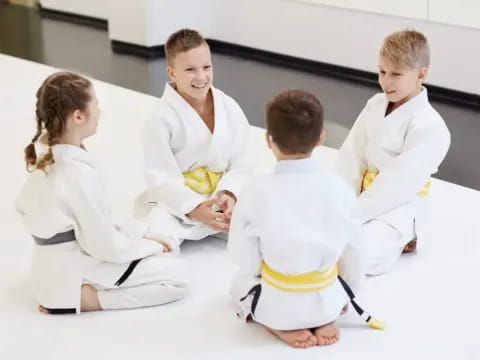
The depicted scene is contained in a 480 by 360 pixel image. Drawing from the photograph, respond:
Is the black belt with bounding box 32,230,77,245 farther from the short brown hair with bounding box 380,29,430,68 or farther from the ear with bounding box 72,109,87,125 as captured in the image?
the short brown hair with bounding box 380,29,430,68

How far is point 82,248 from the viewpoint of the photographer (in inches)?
94.3

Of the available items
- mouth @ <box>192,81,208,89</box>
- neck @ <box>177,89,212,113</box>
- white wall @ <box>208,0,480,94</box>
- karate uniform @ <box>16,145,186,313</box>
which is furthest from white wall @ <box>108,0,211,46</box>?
karate uniform @ <box>16,145,186,313</box>

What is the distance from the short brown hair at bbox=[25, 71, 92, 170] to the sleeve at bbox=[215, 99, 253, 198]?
2.20ft

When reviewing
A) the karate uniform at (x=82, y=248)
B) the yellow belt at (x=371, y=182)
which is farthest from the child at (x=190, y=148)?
the yellow belt at (x=371, y=182)

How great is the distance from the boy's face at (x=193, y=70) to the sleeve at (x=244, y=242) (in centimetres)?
67

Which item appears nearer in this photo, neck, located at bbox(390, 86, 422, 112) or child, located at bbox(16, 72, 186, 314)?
child, located at bbox(16, 72, 186, 314)

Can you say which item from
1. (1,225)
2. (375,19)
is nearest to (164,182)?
(1,225)

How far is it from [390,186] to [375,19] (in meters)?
2.35

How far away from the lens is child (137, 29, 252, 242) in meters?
2.76

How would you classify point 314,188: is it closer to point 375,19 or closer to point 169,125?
point 169,125

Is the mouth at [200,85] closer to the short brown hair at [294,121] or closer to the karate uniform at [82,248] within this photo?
the karate uniform at [82,248]

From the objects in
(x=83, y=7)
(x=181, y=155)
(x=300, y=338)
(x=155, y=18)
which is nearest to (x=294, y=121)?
(x=300, y=338)

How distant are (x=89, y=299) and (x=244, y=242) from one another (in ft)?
1.71

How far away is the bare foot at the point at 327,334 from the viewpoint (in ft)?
7.43
